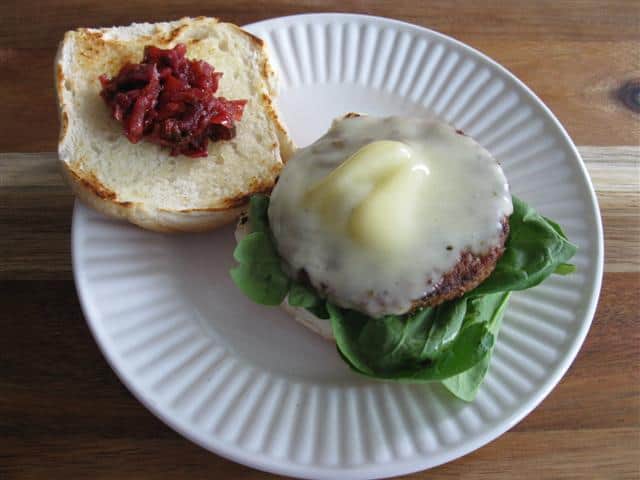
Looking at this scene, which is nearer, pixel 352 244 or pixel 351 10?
pixel 352 244

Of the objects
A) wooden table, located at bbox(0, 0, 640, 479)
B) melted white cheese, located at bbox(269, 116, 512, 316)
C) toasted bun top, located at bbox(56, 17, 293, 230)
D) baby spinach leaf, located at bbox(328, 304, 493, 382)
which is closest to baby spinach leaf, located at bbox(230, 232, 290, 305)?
melted white cheese, located at bbox(269, 116, 512, 316)

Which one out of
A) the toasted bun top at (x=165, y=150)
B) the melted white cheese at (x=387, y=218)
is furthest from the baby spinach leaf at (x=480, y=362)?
the toasted bun top at (x=165, y=150)

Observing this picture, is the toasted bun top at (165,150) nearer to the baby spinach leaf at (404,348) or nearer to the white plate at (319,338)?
the white plate at (319,338)

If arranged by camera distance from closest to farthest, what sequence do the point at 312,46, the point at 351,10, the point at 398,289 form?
the point at 398,289
the point at 312,46
the point at 351,10

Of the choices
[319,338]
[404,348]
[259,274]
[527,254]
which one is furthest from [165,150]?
[527,254]

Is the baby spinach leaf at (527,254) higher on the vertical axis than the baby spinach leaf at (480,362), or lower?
higher

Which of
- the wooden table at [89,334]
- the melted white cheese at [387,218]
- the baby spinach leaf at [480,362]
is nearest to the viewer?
the melted white cheese at [387,218]

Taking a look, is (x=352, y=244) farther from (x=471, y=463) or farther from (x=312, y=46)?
(x=312, y=46)

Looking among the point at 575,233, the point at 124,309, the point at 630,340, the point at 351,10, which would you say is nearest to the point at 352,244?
the point at 124,309
